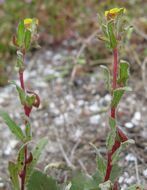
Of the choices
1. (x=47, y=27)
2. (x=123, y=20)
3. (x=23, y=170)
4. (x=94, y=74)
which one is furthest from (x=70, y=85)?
(x=123, y=20)

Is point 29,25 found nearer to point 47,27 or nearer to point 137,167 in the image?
point 137,167

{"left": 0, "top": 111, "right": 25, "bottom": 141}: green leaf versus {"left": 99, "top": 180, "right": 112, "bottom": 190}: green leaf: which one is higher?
{"left": 0, "top": 111, "right": 25, "bottom": 141}: green leaf

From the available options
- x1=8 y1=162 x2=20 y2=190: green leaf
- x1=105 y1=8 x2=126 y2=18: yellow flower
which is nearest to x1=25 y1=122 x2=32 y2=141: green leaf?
x1=8 y1=162 x2=20 y2=190: green leaf

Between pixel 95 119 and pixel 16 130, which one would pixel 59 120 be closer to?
pixel 95 119

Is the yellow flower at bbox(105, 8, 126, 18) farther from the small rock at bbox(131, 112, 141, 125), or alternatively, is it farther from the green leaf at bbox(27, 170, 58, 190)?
the small rock at bbox(131, 112, 141, 125)

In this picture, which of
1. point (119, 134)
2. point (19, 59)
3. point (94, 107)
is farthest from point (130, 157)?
point (19, 59)

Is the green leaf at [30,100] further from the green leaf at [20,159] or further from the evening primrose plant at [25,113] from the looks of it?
the green leaf at [20,159]

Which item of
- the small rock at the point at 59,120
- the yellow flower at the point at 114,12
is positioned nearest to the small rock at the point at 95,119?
the small rock at the point at 59,120
